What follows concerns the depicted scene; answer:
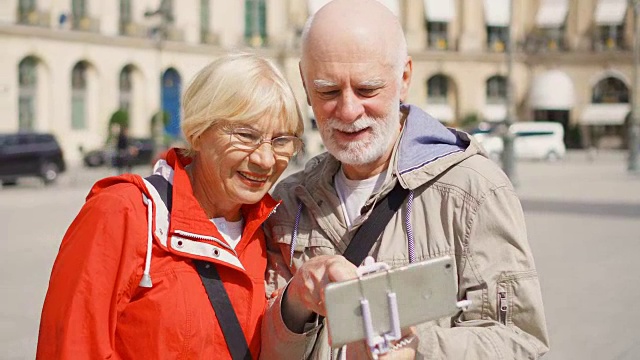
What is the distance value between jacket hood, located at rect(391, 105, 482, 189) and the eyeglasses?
0.31 meters

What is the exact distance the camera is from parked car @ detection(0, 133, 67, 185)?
78.5 feet

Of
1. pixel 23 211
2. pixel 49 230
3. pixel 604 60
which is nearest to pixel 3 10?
pixel 23 211

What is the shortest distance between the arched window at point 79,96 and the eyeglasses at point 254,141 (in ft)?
116

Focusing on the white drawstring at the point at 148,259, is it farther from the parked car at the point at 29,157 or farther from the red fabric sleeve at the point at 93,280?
the parked car at the point at 29,157

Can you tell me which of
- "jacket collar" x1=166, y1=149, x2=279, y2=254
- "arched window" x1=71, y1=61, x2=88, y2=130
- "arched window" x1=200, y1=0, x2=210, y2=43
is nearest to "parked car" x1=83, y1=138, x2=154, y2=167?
"arched window" x1=71, y1=61, x2=88, y2=130

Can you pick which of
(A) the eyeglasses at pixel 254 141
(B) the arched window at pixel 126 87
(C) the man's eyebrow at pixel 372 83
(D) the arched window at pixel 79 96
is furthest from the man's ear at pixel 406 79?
(B) the arched window at pixel 126 87

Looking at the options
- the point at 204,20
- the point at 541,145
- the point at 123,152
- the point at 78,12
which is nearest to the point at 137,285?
the point at 123,152

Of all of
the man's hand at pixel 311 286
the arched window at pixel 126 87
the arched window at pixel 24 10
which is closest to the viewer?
the man's hand at pixel 311 286

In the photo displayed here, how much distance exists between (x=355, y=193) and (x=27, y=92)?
33.6 metres

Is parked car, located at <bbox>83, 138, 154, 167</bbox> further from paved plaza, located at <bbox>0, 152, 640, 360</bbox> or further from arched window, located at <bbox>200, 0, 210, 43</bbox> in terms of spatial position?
arched window, located at <bbox>200, 0, 210, 43</bbox>

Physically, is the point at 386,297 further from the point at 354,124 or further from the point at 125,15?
the point at 125,15

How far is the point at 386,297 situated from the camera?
183cm

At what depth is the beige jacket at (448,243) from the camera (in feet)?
7.57

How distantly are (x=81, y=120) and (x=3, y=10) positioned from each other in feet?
19.0
